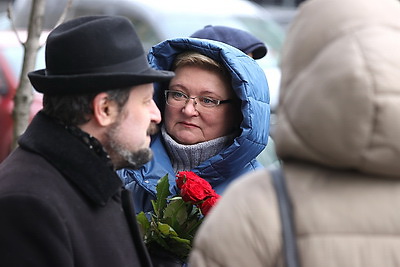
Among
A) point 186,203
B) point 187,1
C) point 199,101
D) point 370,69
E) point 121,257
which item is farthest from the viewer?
point 187,1

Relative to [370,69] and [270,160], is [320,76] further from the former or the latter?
[270,160]

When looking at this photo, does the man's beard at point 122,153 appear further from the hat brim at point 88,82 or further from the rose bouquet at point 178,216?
the rose bouquet at point 178,216

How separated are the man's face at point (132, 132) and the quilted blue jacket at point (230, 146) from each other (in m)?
0.62

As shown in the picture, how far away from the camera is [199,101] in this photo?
3430 millimetres

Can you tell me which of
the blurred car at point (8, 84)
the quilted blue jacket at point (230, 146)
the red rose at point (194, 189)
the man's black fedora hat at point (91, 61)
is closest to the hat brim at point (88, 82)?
the man's black fedora hat at point (91, 61)

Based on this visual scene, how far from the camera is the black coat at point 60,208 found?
7.57ft

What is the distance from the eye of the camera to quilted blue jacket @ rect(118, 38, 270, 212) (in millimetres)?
3244

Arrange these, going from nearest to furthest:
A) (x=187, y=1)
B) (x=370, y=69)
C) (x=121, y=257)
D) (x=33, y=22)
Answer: (x=370, y=69), (x=121, y=257), (x=33, y=22), (x=187, y=1)

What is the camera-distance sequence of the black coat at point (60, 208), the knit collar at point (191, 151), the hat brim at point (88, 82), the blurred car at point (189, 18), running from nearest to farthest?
the black coat at point (60, 208) → the hat brim at point (88, 82) → the knit collar at point (191, 151) → the blurred car at point (189, 18)

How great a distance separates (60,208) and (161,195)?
0.73 meters

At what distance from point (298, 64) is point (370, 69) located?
0.18 meters

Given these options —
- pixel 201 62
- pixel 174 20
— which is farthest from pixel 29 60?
pixel 174 20

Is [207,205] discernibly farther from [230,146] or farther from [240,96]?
[240,96]

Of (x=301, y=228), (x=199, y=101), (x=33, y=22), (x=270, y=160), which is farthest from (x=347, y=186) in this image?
(x=270, y=160)
